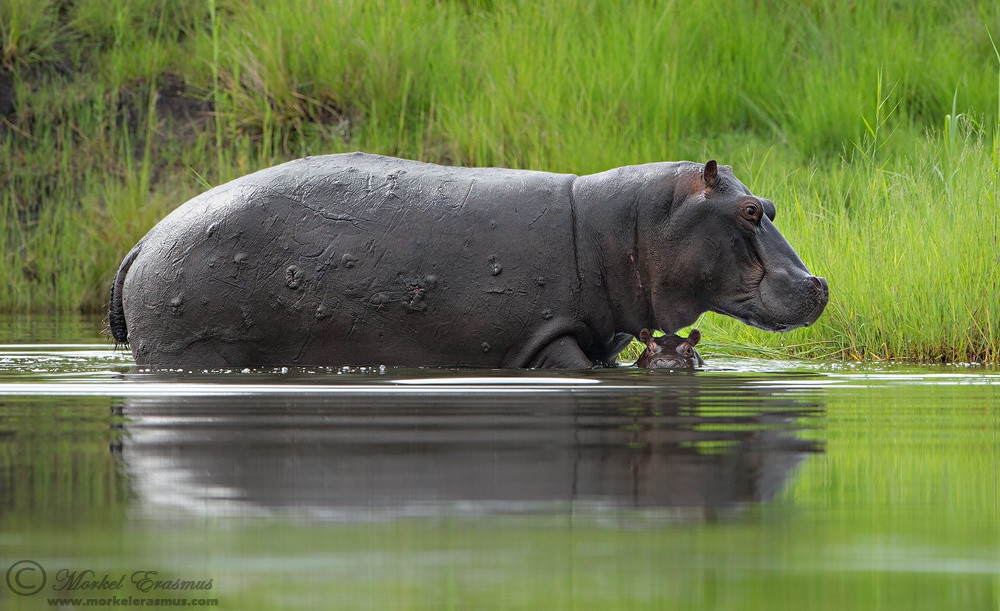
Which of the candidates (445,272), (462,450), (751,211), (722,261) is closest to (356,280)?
(445,272)

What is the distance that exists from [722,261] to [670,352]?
0.45 m

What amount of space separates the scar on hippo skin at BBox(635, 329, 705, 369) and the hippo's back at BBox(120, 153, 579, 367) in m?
0.35

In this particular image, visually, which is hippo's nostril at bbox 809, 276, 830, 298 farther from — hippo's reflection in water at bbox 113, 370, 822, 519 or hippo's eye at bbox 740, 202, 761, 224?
hippo's reflection in water at bbox 113, 370, 822, 519

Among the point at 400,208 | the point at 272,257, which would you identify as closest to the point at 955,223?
the point at 400,208

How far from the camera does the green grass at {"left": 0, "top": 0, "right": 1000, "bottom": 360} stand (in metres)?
11.4

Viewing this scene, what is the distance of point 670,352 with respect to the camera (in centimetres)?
607

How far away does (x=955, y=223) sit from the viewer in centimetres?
707

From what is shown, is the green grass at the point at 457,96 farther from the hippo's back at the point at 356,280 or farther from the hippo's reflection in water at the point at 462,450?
the hippo's reflection in water at the point at 462,450

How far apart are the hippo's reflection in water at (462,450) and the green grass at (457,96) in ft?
17.0

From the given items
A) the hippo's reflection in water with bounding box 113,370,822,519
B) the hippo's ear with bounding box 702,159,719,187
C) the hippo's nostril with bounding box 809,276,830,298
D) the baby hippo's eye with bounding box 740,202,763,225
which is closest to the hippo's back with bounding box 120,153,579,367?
the hippo's ear with bounding box 702,159,719,187

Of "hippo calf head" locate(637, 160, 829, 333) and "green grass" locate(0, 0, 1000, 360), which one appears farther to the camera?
"green grass" locate(0, 0, 1000, 360)

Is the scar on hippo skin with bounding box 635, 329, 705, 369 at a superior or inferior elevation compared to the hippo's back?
inferior
